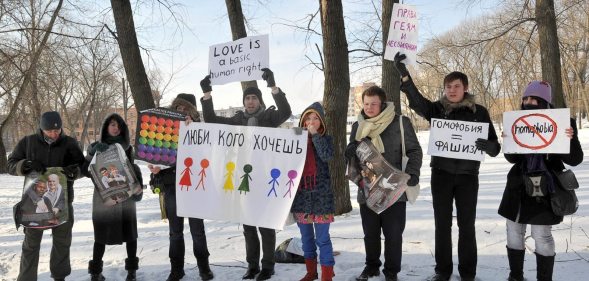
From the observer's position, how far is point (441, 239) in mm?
3961

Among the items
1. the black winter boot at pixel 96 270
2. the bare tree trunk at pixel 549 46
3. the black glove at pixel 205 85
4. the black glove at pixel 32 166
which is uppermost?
the bare tree trunk at pixel 549 46

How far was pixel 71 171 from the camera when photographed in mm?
4258

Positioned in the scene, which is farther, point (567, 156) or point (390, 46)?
point (390, 46)

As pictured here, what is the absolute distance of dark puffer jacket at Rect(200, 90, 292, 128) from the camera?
4.33 m

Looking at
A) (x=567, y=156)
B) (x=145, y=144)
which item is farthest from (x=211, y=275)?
(x=567, y=156)

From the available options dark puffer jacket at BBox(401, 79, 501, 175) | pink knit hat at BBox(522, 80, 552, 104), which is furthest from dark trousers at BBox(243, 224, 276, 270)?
pink knit hat at BBox(522, 80, 552, 104)

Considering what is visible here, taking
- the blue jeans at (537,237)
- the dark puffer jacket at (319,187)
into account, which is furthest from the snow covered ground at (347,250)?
the dark puffer jacket at (319,187)

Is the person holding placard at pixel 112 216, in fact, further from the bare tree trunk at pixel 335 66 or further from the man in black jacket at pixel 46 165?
the bare tree trunk at pixel 335 66

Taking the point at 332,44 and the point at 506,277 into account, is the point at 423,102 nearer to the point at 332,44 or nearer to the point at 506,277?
the point at 506,277

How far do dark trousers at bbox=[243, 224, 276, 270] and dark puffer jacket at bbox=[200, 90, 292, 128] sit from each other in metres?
1.14

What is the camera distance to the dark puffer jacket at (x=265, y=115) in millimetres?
4328

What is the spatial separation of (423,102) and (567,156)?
4.40 feet

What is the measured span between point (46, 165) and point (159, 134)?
1.17m

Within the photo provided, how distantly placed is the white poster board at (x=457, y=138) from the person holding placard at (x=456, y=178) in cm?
6
